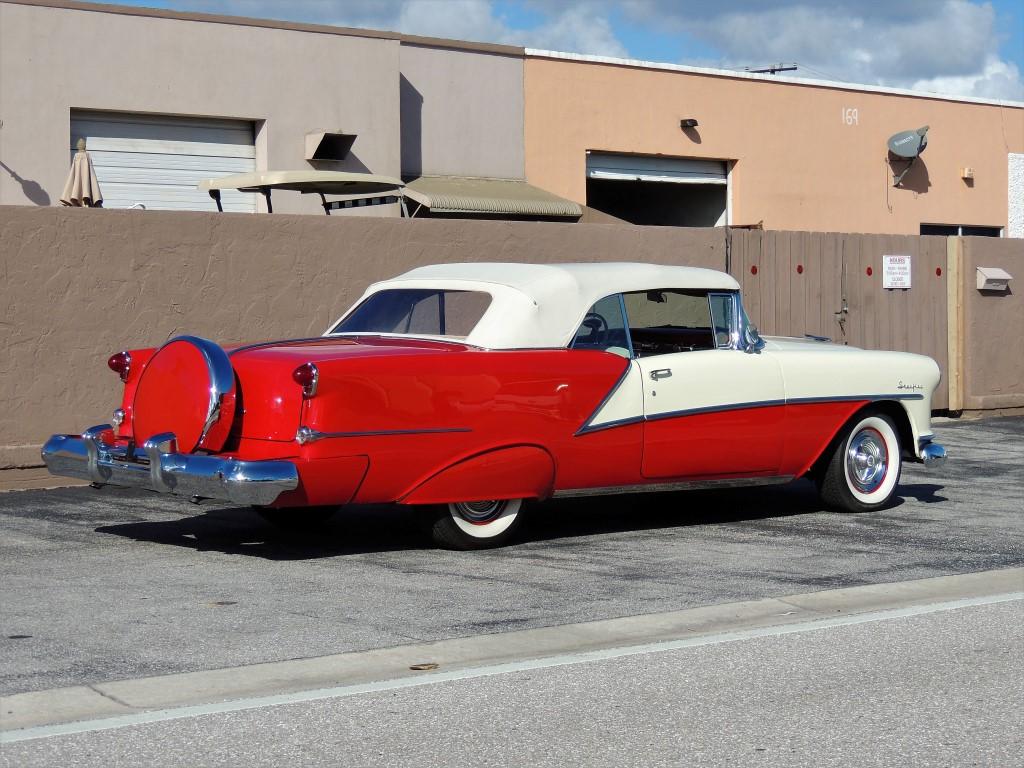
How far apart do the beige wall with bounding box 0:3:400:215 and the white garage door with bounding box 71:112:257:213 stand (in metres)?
0.29

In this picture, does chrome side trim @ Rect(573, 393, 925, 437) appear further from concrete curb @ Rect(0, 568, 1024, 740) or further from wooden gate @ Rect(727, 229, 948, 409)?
wooden gate @ Rect(727, 229, 948, 409)

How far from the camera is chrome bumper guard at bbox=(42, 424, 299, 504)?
24.8 ft

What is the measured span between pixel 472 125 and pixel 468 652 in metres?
16.1

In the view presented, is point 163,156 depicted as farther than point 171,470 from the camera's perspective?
Yes

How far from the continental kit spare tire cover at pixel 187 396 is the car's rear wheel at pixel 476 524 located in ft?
4.46

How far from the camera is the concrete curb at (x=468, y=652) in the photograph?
5.41 m

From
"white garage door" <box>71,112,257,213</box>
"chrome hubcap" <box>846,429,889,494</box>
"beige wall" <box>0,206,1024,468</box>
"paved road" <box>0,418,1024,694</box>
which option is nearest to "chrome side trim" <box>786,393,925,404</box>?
"chrome hubcap" <box>846,429,889,494</box>

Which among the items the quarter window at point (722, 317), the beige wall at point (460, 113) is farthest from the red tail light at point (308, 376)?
the beige wall at point (460, 113)

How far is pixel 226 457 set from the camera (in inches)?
311

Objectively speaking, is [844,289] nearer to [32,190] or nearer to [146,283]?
[146,283]

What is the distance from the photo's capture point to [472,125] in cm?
2166

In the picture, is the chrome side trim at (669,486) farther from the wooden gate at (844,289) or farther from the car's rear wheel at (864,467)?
the wooden gate at (844,289)

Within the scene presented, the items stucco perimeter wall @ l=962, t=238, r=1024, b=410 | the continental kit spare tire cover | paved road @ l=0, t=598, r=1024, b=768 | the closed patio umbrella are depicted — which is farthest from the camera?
stucco perimeter wall @ l=962, t=238, r=1024, b=410

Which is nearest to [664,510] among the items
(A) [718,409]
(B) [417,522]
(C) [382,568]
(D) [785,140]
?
(A) [718,409]
